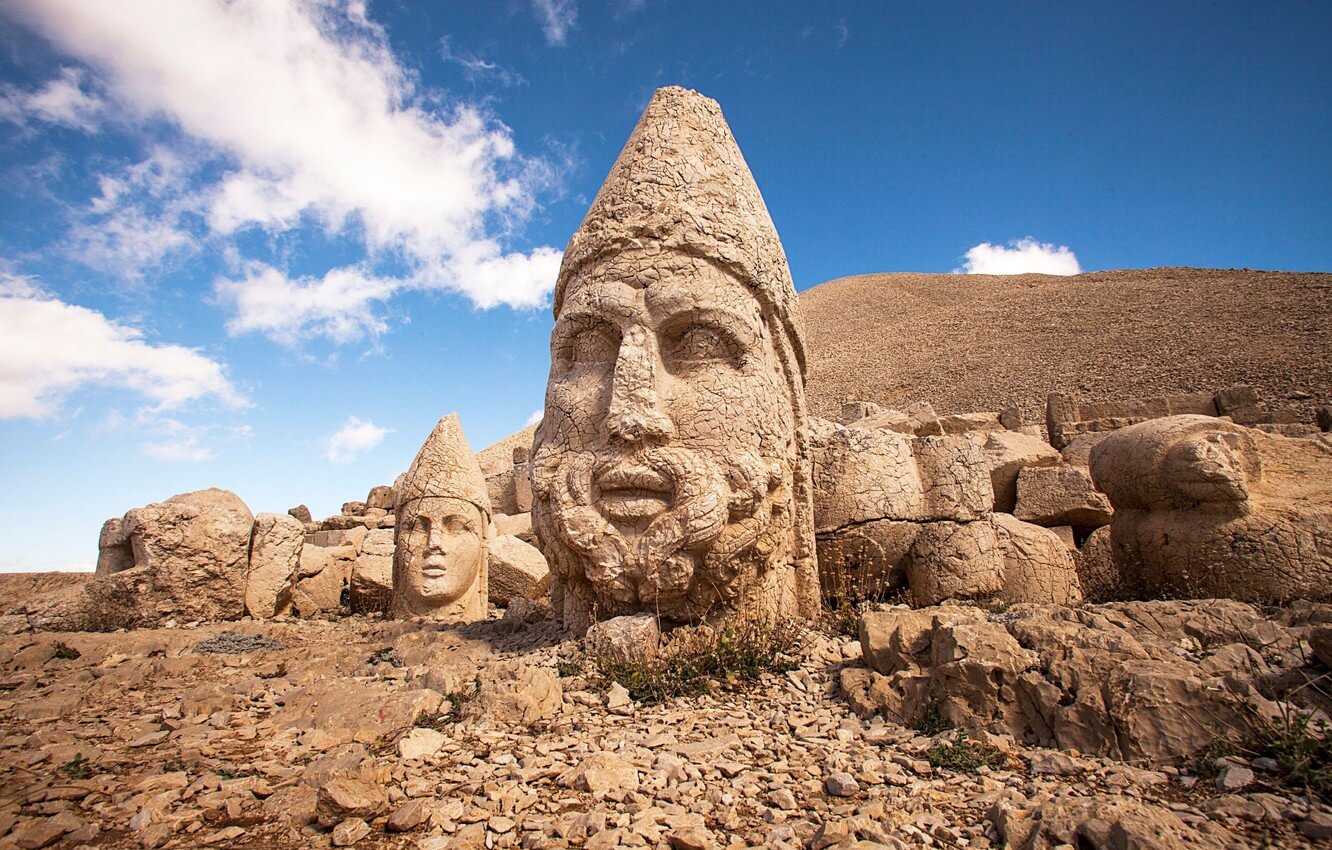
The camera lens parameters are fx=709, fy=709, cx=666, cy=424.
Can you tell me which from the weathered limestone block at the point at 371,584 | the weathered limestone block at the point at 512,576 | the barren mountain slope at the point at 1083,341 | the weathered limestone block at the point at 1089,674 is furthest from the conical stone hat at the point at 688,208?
the barren mountain slope at the point at 1083,341

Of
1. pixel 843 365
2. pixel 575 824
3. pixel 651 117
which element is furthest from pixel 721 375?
pixel 843 365

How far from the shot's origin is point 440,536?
22.4ft

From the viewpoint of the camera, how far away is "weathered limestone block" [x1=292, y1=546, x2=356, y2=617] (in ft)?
25.9

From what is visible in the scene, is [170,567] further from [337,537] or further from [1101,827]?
[1101,827]

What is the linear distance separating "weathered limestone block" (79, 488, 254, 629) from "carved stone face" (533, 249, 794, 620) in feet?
15.6

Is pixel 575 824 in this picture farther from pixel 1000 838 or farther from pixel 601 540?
pixel 601 540

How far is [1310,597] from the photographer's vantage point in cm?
391

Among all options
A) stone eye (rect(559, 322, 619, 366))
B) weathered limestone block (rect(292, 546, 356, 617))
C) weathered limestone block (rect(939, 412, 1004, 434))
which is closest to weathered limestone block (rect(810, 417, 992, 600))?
stone eye (rect(559, 322, 619, 366))

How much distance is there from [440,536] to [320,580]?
2.45m

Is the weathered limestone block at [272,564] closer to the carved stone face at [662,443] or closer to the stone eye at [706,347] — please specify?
the carved stone face at [662,443]

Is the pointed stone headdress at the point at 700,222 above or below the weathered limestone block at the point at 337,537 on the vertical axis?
above

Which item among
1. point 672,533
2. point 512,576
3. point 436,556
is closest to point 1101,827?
point 672,533

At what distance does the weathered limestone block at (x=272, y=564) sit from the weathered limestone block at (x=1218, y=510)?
25.1 feet

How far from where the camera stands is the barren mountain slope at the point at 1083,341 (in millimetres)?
23047
